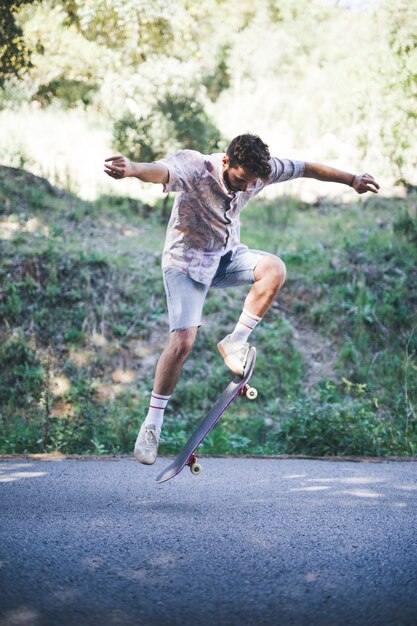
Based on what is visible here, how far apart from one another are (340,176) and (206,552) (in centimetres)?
296

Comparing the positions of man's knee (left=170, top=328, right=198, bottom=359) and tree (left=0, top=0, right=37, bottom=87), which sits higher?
tree (left=0, top=0, right=37, bottom=87)

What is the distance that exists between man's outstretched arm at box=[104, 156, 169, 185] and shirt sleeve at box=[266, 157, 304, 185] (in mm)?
981

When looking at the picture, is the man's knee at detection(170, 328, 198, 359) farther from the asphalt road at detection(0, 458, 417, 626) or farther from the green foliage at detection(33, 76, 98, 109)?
the green foliage at detection(33, 76, 98, 109)

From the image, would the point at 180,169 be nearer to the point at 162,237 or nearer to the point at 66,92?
the point at 162,237

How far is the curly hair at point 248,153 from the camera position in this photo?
4.18 m

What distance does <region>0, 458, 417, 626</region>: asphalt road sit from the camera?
2.38 meters

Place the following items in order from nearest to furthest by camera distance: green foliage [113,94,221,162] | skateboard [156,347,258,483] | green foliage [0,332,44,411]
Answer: skateboard [156,347,258,483]
green foliage [0,332,44,411]
green foliage [113,94,221,162]

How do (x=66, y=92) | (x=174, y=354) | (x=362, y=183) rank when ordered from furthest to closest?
(x=66, y=92)
(x=362, y=183)
(x=174, y=354)

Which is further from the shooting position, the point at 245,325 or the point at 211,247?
the point at 245,325

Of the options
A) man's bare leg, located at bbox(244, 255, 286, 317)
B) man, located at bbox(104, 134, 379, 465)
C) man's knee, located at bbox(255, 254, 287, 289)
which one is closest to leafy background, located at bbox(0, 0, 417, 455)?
man, located at bbox(104, 134, 379, 465)

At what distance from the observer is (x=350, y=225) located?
1342 cm

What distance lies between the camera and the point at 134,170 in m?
3.63

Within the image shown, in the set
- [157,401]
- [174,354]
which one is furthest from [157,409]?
[174,354]

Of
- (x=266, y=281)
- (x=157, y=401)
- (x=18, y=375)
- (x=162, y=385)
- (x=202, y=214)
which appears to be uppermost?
(x=202, y=214)
